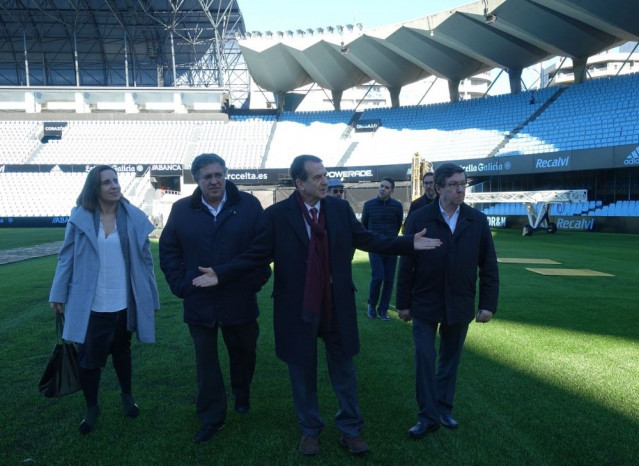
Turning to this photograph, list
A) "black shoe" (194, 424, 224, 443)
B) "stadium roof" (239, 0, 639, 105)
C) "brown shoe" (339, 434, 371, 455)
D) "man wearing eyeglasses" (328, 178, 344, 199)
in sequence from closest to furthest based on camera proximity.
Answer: "brown shoe" (339, 434, 371, 455), "black shoe" (194, 424, 224, 443), "man wearing eyeglasses" (328, 178, 344, 199), "stadium roof" (239, 0, 639, 105)

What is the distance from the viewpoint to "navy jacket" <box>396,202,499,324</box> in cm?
367

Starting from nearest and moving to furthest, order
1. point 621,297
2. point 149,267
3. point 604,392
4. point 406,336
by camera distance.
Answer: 1. point 149,267
2. point 604,392
3. point 406,336
4. point 621,297

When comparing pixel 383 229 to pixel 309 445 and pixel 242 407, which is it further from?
pixel 309 445

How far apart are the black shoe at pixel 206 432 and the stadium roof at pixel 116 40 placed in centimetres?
3948

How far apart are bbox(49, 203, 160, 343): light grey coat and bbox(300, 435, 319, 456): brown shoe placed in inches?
52.4

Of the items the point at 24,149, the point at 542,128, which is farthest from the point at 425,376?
the point at 24,149

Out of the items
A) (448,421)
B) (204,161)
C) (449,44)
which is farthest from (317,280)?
(449,44)

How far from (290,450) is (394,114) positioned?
1575 inches

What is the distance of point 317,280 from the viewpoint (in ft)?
11.0

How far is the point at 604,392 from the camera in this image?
4379mm

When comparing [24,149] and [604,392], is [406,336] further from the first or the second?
[24,149]

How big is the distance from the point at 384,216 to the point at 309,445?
170 inches

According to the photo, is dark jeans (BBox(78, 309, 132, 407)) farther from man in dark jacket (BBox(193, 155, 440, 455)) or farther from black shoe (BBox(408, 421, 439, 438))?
black shoe (BBox(408, 421, 439, 438))

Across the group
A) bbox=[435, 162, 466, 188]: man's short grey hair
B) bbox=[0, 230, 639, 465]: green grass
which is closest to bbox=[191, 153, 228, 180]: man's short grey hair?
bbox=[435, 162, 466, 188]: man's short grey hair
